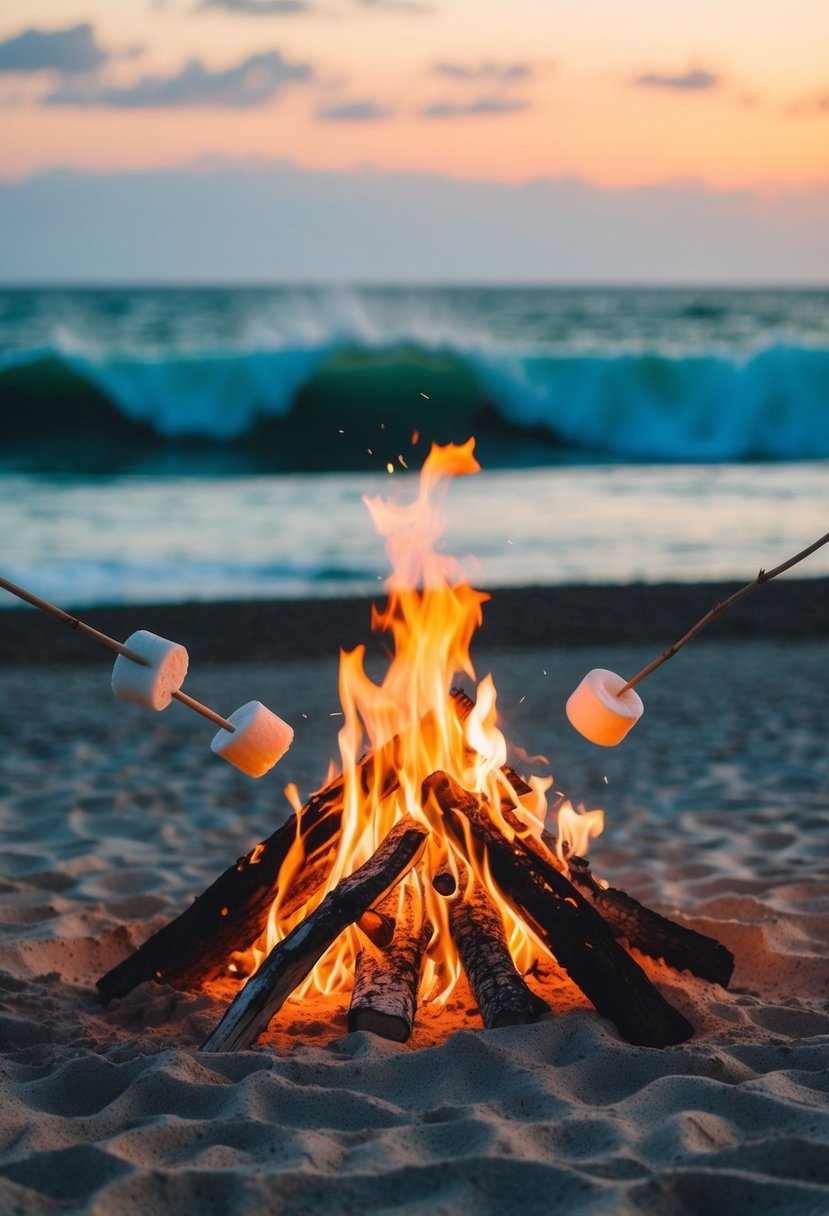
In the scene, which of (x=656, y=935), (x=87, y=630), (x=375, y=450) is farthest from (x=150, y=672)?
(x=375, y=450)

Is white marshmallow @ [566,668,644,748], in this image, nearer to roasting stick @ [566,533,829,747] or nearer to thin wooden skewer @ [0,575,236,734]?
roasting stick @ [566,533,829,747]

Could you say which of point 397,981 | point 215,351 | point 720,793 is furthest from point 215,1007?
point 215,351

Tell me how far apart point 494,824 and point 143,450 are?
69.5ft

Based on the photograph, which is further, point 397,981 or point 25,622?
point 25,622

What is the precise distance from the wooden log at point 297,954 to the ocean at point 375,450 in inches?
340

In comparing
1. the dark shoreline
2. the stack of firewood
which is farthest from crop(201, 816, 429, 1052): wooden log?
the dark shoreline

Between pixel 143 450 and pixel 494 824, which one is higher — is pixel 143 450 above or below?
above

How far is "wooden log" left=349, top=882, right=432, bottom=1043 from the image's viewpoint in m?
3.44

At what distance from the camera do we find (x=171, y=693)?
3137 mm

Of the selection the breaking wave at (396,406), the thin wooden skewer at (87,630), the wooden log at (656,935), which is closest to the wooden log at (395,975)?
the wooden log at (656,935)

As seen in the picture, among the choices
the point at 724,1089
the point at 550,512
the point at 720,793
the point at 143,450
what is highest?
the point at 143,450

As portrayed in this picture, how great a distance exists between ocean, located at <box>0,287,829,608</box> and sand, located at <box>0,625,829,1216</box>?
606 centimetres

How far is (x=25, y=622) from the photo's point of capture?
11.0 m

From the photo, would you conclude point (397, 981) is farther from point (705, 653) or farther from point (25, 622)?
point (25, 622)
